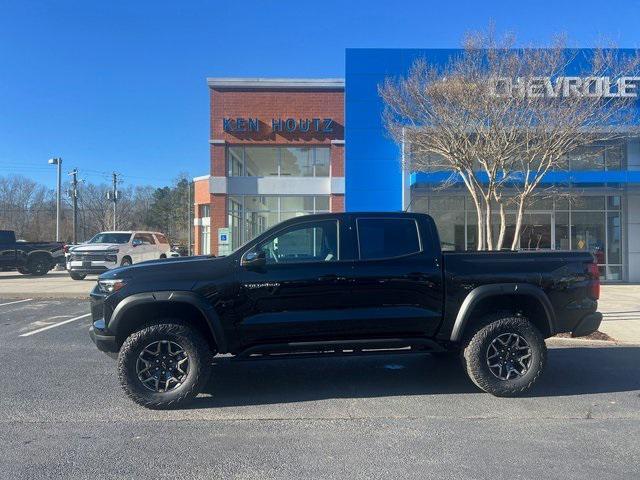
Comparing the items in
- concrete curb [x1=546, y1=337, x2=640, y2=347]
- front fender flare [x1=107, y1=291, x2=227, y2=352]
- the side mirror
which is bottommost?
concrete curb [x1=546, y1=337, x2=640, y2=347]

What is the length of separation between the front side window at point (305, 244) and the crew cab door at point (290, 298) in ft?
0.11

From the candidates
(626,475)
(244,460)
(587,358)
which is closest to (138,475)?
(244,460)

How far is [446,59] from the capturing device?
15977 millimetres

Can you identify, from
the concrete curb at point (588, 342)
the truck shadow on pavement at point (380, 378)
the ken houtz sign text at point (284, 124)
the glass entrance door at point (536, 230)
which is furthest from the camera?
the ken houtz sign text at point (284, 124)

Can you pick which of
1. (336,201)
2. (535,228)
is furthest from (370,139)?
(535,228)

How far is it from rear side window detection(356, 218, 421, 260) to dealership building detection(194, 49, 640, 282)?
8.96 m

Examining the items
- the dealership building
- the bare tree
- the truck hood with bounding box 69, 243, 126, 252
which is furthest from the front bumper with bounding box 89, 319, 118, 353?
the truck hood with bounding box 69, 243, 126, 252

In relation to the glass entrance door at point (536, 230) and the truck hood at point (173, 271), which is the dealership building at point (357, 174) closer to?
the glass entrance door at point (536, 230)

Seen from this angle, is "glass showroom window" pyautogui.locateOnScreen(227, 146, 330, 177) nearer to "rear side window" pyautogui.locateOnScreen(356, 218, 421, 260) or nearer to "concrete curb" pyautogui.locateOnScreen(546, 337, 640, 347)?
"concrete curb" pyautogui.locateOnScreen(546, 337, 640, 347)

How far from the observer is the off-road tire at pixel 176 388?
5066mm

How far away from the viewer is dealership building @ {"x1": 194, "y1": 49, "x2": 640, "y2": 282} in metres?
17.2

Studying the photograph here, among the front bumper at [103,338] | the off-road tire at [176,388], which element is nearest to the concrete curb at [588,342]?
the off-road tire at [176,388]

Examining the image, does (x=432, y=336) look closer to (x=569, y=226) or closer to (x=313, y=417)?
(x=313, y=417)

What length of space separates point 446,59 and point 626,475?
14.4 metres
